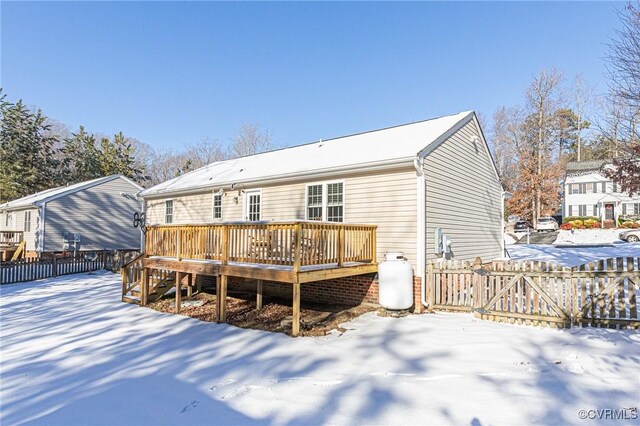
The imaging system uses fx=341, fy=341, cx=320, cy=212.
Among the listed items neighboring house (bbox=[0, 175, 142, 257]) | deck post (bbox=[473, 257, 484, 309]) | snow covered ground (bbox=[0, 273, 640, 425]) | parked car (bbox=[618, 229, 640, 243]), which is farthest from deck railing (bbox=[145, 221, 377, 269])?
parked car (bbox=[618, 229, 640, 243])

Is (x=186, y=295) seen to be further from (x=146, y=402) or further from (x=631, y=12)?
(x=631, y=12)

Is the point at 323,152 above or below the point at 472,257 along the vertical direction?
above

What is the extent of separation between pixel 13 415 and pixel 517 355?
6.44 meters

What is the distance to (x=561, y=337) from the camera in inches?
229

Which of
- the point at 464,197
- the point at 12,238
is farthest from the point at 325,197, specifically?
the point at 12,238

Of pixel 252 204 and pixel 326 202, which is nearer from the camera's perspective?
pixel 326 202

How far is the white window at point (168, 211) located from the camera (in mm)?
14300

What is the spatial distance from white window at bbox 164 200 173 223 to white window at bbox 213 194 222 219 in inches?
116

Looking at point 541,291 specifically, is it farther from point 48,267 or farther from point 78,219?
point 78,219

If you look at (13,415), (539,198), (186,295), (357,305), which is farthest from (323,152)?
(539,198)

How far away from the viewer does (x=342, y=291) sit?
9141 millimetres

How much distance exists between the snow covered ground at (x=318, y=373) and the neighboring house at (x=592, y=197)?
35797 mm

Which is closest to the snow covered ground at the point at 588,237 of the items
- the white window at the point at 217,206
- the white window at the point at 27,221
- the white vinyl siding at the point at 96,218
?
the white window at the point at 217,206

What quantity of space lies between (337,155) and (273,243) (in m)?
4.20
